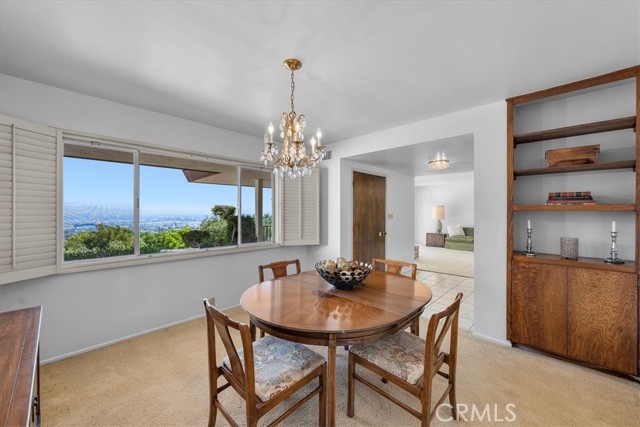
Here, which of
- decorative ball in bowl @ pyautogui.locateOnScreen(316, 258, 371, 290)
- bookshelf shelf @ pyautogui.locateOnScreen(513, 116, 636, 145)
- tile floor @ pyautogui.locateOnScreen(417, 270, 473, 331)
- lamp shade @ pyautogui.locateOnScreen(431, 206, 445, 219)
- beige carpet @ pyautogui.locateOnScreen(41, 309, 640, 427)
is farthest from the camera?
lamp shade @ pyautogui.locateOnScreen(431, 206, 445, 219)

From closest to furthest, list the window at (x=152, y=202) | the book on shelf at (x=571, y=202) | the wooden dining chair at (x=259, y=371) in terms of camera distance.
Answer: the wooden dining chair at (x=259, y=371)
the book on shelf at (x=571, y=202)
the window at (x=152, y=202)

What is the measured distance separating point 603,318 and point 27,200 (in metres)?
4.73

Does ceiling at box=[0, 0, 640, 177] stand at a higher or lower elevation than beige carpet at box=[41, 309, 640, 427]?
higher

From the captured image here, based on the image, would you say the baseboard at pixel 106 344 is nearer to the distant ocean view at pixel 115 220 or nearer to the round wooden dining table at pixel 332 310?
the distant ocean view at pixel 115 220

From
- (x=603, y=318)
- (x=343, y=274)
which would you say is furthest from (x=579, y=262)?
(x=343, y=274)

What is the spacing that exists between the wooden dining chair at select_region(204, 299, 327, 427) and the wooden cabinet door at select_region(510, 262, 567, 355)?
209 centimetres

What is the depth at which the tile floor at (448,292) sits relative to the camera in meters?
3.32

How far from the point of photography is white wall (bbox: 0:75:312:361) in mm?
2207

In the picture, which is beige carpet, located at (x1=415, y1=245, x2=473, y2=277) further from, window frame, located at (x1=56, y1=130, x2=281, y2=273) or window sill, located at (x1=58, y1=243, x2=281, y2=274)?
window sill, located at (x1=58, y1=243, x2=281, y2=274)

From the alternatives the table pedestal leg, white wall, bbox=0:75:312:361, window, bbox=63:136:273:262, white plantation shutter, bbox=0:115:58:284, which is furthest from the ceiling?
the table pedestal leg

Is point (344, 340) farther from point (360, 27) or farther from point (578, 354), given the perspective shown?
point (578, 354)

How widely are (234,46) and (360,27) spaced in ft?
2.74

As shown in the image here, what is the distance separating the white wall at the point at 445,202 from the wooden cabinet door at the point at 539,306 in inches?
242

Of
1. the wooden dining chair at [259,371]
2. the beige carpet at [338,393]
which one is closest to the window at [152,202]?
the beige carpet at [338,393]
